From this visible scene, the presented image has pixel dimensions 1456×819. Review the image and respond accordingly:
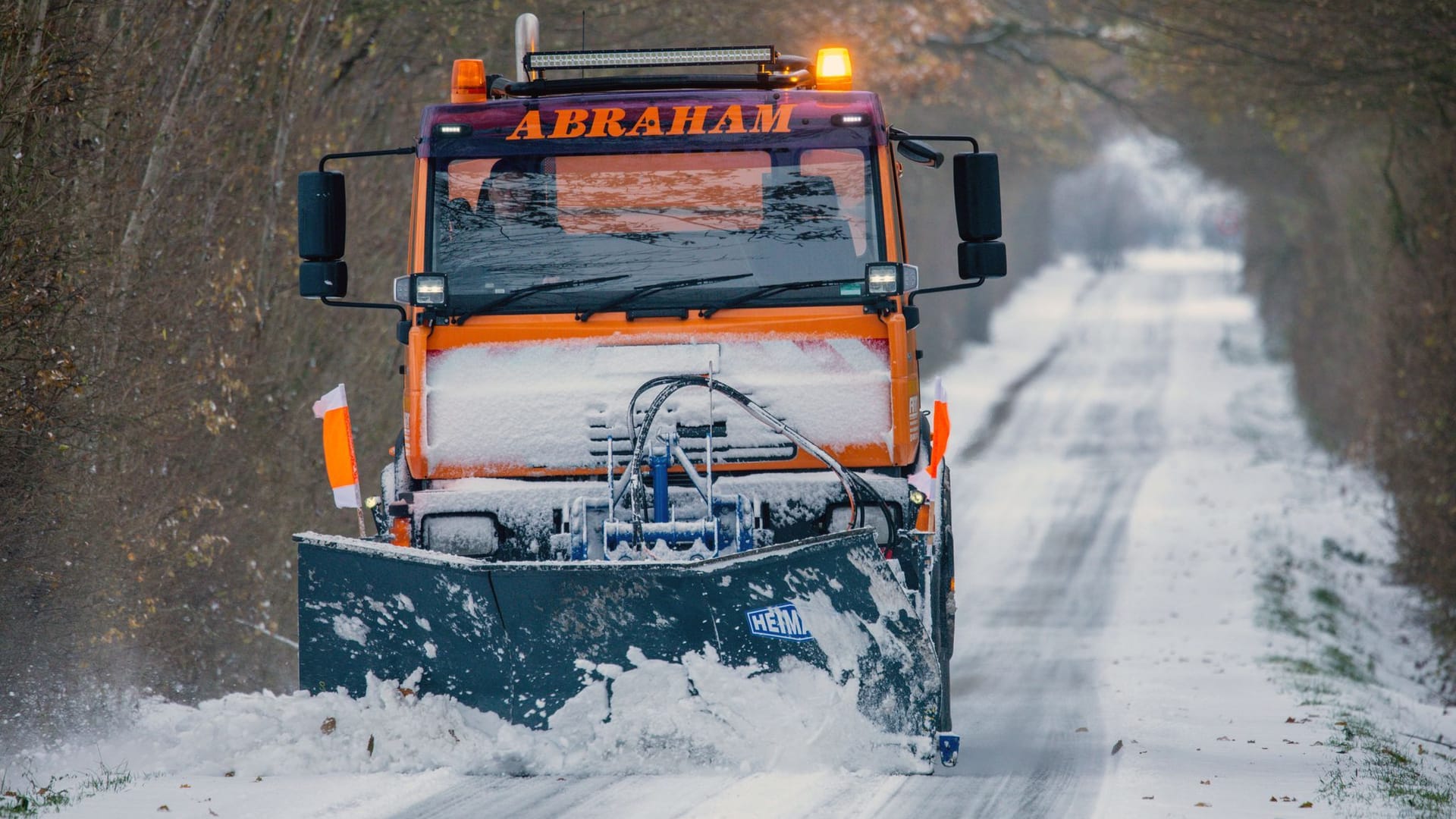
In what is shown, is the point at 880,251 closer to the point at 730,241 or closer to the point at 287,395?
the point at 730,241

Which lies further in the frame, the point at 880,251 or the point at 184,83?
the point at 184,83

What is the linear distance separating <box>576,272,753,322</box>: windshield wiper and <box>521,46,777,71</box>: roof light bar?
118cm

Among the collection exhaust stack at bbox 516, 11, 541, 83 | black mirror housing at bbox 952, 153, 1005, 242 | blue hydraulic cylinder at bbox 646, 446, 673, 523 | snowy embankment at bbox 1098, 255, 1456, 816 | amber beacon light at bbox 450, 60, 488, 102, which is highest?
exhaust stack at bbox 516, 11, 541, 83

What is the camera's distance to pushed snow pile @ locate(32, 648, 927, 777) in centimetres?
661

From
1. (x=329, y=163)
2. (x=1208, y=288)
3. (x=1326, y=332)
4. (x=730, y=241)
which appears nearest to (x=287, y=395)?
(x=329, y=163)

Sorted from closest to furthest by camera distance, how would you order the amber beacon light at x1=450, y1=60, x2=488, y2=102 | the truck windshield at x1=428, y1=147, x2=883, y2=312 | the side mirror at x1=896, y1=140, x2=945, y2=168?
the truck windshield at x1=428, y1=147, x2=883, y2=312 < the side mirror at x1=896, y1=140, x2=945, y2=168 < the amber beacon light at x1=450, y1=60, x2=488, y2=102

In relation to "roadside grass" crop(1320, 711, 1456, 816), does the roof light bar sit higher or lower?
higher

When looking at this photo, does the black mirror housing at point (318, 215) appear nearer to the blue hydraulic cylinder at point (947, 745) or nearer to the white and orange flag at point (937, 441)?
the white and orange flag at point (937, 441)

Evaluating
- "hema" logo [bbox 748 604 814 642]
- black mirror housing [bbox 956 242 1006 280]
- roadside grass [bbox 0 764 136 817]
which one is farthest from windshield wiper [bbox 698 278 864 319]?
roadside grass [bbox 0 764 136 817]

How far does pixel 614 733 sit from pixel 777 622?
731 mm

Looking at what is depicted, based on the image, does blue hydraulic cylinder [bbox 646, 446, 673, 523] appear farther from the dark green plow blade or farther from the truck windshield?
the truck windshield

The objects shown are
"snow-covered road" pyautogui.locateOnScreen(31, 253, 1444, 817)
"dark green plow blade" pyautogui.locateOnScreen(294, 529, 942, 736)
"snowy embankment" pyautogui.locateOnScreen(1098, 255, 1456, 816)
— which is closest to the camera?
"snow-covered road" pyautogui.locateOnScreen(31, 253, 1444, 817)

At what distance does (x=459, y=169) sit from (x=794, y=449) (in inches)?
75.3

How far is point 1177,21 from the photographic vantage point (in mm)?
18500
